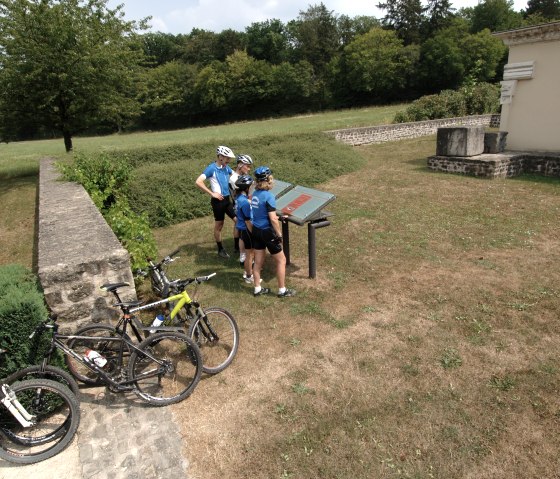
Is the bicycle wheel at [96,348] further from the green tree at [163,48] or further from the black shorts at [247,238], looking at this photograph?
the green tree at [163,48]

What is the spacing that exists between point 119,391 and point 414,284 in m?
4.17

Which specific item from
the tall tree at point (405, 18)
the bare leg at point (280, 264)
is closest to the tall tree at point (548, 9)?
the tall tree at point (405, 18)

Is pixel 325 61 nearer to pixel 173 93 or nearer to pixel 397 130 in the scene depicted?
pixel 173 93

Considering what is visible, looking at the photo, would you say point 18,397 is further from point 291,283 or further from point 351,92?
point 351,92

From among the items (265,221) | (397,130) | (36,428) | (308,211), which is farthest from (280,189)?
(397,130)

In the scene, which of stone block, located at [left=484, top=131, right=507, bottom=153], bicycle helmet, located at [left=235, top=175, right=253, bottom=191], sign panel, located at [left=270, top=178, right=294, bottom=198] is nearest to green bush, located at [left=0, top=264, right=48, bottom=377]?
bicycle helmet, located at [left=235, top=175, right=253, bottom=191]

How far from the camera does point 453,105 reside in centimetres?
2534

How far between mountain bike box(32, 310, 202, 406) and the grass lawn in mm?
273

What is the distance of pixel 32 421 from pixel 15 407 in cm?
21

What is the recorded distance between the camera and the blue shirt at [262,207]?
5.24 meters

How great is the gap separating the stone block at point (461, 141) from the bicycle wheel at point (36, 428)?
12789mm

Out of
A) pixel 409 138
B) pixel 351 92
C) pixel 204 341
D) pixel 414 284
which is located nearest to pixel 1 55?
pixel 204 341

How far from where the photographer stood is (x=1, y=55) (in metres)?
12.6

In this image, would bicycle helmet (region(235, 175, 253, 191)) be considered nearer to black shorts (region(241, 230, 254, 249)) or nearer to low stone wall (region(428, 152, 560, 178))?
black shorts (region(241, 230, 254, 249))
